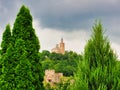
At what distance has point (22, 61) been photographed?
19.2 metres

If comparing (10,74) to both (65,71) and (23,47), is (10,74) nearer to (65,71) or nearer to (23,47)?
(23,47)

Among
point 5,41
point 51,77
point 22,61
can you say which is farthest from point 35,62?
point 51,77

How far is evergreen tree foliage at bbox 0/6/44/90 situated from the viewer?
19.1 metres

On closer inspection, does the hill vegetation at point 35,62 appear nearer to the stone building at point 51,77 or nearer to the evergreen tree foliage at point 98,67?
the evergreen tree foliage at point 98,67

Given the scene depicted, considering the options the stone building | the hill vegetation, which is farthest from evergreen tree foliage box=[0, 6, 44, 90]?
the stone building

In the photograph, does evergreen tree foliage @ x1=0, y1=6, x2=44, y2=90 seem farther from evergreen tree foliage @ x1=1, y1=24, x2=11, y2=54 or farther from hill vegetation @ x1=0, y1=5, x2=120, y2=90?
evergreen tree foliage @ x1=1, y1=24, x2=11, y2=54

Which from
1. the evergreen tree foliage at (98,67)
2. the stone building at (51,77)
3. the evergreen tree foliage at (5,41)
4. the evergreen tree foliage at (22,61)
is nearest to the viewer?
the evergreen tree foliage at (98,67)

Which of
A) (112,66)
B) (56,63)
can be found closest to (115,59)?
(112,66)

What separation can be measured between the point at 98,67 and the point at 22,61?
4.42 m

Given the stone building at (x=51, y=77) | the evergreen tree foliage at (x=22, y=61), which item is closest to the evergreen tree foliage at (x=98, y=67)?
the evergreen tree foliage at (x=22, y=61)

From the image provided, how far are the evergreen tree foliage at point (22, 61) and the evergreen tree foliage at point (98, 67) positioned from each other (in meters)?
3.45

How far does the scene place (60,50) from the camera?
173 metres

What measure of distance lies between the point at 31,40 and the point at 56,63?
10208 centimetres

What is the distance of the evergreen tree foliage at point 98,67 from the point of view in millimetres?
15828
